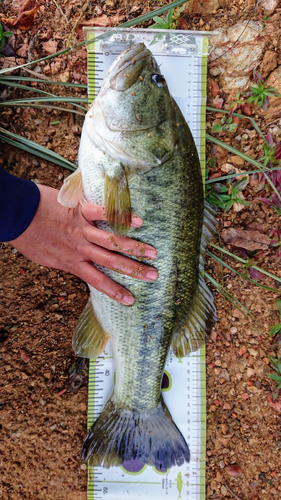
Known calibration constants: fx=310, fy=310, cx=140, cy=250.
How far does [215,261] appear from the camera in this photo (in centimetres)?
201

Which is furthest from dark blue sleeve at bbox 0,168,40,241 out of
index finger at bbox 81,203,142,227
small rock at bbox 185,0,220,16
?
small rock at bbox 185,0,220,16

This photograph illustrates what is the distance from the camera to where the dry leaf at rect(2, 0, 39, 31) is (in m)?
1.79

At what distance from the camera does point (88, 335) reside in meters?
1.72

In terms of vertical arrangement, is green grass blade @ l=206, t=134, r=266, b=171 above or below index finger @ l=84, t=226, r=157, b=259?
above

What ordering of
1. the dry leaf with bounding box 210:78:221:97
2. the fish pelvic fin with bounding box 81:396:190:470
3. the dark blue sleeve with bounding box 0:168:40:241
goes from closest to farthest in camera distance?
the dark blue sleeve with bounding box 0:168:40:241, the fish pelvic fin with bounding box 81:396:190:470, the dry leaf with bounding box 210:78:221:97

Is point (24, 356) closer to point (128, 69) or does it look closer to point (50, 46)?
point (128, 69)

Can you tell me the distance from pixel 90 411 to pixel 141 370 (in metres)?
0.55

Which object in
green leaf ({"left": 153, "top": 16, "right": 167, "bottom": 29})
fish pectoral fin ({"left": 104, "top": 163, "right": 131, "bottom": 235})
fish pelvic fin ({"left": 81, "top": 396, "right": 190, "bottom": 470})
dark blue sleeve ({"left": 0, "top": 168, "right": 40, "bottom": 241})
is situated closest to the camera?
fish pectoral fin ({"left": 104, "top": 163, "right": 131, "bottom": 235})

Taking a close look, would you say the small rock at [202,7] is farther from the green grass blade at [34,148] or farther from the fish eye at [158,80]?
the green grass blade at [34,148]

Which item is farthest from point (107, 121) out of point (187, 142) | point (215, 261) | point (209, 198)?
point (215, 261)

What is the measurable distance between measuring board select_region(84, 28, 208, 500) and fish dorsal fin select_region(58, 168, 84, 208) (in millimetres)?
626

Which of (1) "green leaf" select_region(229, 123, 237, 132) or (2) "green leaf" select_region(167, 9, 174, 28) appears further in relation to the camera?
(1) "green leaf" select_region(229, 123, 237, 132)

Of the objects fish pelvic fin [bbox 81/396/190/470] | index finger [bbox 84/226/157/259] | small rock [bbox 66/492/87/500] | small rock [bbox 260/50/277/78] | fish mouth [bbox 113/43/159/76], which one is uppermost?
small rock [bbox 260/50/277/78]

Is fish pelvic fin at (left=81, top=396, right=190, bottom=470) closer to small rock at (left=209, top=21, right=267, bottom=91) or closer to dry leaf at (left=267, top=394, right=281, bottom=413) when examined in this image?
dry leaf at (left=267, top=394, right=281, bottom=413)
